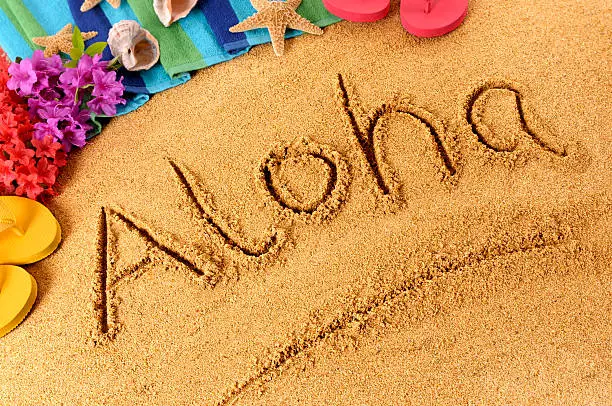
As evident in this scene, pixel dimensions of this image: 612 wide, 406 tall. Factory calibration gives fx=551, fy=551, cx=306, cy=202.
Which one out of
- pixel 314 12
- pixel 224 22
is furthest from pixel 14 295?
pixel 314 12

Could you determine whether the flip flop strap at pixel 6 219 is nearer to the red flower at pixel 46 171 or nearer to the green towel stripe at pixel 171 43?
the red flower at pixel 46 171

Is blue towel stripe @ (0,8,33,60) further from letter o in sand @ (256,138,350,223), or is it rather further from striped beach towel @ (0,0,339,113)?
letter o in sand @ (256,138,350,223)

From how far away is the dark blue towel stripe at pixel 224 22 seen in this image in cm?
168

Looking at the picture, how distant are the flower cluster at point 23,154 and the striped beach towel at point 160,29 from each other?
245 mm

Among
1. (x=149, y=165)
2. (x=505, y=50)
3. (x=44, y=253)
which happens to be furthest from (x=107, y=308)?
(x=505, y=50)

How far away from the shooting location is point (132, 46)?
1625 mm

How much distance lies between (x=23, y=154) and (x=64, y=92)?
220 mm

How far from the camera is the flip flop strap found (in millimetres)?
1380

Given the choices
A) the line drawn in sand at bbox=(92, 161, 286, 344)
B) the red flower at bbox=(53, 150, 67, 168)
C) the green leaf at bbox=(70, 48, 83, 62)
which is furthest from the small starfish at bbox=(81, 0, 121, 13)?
the line drawn in sand at bbox=(92, 161, 286, 344)

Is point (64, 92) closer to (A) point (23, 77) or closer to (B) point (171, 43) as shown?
(A) point (23, 77)

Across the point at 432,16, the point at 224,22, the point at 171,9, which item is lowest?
the point at 432,16

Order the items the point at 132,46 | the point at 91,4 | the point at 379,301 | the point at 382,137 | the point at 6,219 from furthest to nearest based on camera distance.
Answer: the point at 91,4
the point at 132,46
the point at 382,137
the point at 6,219
the point at 379,301

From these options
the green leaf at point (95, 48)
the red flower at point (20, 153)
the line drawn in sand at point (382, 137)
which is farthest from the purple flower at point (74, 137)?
the line drawn in sand at point (382, 137)

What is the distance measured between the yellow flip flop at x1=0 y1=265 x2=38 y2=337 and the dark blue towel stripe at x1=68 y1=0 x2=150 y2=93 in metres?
0.63
